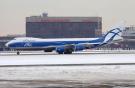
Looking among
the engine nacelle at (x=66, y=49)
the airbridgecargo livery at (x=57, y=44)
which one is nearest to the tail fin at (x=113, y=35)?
the airbridgecargo livery at (x=57, y=44)

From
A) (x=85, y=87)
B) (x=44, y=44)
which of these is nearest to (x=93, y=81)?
(x=85, y=87)

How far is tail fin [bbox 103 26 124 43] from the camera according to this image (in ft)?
300

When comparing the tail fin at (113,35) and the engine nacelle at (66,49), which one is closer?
the engine nacelle at (66,49)

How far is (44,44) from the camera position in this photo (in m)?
86.1

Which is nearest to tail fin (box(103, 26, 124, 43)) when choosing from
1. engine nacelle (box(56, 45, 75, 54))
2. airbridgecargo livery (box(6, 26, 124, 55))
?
airbridgecargo livery (box(6, 26, 124, 55))

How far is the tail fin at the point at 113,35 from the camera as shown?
91.4 m

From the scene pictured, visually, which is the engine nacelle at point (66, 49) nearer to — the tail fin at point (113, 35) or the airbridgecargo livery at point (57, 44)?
the airbridgecargo livery at point (57, 44)

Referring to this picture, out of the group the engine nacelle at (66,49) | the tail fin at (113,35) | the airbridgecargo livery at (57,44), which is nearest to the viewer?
the airbridgecargo livery at (57,44)

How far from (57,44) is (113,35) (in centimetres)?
1219

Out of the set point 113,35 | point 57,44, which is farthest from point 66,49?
point 113,35

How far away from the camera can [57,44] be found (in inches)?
3460

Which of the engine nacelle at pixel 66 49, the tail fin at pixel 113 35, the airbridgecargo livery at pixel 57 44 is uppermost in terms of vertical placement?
the tail fin at pixel 113 35

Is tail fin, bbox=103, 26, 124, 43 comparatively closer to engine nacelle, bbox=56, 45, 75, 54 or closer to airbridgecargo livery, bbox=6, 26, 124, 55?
airbridgecargo livery, bbox=6, 26, 124, 55

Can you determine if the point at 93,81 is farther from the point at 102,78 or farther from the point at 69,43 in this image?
the point at 69,43
